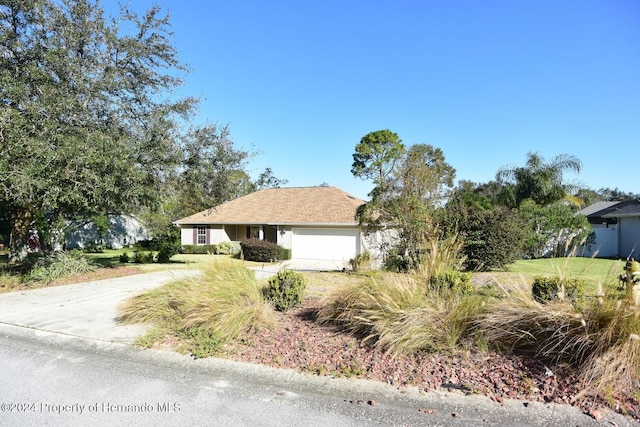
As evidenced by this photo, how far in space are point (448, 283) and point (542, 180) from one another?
20067 mm

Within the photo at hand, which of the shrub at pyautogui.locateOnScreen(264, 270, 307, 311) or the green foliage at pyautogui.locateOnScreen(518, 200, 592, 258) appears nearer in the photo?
the shrub at pyautogui.locateOnScreen(264, 270, 307, 311)

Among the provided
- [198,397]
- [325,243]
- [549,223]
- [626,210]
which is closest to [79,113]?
[198,397]

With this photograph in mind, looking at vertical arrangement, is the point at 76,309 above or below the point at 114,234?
below

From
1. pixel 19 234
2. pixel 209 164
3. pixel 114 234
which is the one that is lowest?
pixel 19 234

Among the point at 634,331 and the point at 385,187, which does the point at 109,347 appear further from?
the point at 385,187

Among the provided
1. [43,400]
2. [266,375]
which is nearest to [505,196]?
[266,375]

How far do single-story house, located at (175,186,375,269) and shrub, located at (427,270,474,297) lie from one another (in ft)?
44.2

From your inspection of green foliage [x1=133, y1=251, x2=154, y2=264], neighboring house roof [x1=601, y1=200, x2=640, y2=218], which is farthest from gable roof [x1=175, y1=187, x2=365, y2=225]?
neighboring house roof [x1=601, y1=200, x2=640, y2=218]

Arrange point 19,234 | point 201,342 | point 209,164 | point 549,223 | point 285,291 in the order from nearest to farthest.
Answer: point 201,342
point 285,291
point 19,234
point 209,164
point 549,223

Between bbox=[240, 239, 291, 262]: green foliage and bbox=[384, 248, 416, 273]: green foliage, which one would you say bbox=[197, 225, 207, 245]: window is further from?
bbox=[384, 248, 416, 273]: green foliage

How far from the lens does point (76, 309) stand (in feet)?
24.3

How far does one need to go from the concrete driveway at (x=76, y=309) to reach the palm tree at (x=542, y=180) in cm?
2121

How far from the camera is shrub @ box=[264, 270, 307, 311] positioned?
21.6 feet

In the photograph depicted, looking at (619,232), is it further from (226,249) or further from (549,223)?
(226,249)
